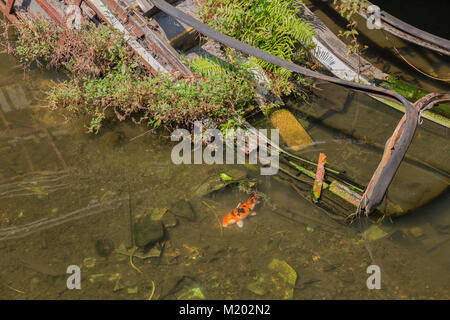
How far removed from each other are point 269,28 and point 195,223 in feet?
9.34

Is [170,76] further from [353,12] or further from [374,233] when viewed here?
[374,233]

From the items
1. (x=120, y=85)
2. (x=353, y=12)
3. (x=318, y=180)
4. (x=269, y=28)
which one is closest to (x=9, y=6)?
(x=120, y=85)

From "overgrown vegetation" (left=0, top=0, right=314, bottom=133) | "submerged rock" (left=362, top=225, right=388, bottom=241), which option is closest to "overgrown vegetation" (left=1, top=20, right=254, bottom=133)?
"overgrown vegetation" (left=0, top=0, right=314, bottom=133)

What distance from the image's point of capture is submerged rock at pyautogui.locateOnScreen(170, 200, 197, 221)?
16.4ft

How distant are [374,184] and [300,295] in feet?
4.40

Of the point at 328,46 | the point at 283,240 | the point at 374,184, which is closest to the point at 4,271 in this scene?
the point at 283,240

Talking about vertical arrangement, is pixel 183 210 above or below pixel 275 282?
above

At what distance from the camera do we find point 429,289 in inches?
176

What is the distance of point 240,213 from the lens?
4992mm

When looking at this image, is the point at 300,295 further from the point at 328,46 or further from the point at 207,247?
the point at 328,46

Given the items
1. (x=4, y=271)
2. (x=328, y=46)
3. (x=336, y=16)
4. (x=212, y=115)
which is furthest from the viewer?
(x=336, y=16)

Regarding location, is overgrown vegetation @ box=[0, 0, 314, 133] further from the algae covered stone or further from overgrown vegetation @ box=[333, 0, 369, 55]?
the algae covered stone

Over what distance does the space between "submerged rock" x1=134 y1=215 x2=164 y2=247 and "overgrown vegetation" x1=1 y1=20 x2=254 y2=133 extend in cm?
131

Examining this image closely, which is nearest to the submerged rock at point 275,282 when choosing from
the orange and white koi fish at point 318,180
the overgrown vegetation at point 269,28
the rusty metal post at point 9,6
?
the orange and white koi fish at point 318,180
